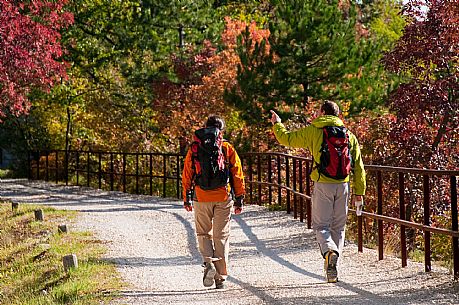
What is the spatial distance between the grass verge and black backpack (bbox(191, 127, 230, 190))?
160 centimetres

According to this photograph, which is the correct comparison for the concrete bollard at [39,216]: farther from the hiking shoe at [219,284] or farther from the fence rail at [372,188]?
the hiking shoe at [219,284]

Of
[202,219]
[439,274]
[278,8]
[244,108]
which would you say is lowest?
[439,274]

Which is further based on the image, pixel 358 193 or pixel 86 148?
pixel 86 148

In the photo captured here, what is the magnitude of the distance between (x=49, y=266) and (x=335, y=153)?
496 cm

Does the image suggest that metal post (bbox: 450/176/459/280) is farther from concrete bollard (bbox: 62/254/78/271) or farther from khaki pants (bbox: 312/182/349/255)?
concrete bollard (bbox: 62/254/78/271)

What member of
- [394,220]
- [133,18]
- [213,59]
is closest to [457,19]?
[394,220]

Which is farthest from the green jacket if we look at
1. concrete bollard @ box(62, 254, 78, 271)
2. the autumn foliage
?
the autumn foliage

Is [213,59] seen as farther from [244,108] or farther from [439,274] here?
[439,274]

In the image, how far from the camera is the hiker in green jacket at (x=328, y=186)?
9477 millimetres

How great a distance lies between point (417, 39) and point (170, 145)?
797 inches

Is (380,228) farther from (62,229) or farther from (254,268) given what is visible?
(62,229)

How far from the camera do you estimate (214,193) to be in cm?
966

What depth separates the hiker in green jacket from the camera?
9.48 metres

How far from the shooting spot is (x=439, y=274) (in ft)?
32.8
